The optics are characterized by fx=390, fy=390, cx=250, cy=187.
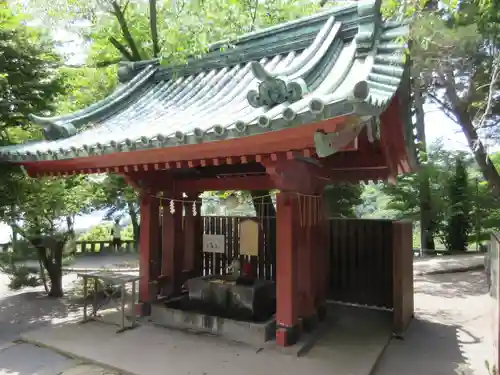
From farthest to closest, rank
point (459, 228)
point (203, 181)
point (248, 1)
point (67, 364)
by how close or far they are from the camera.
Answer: point (459, 228)
point (248, 1)
point (203, 181)
point (67, 364)

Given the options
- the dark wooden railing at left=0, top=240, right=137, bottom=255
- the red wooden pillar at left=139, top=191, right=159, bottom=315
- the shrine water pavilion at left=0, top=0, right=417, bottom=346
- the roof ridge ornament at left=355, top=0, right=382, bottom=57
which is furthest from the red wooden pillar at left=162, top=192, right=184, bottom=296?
the dark wooden railing at left=0, top=240, right=137, bottom=255

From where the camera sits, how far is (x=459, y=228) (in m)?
18.0

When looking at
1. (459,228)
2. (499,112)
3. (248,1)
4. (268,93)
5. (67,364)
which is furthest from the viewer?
(459,228)

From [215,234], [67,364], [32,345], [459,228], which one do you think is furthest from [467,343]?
[459,228]

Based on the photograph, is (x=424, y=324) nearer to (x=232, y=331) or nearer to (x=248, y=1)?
(x=232, y=331)

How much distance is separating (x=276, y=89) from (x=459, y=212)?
53.9ft

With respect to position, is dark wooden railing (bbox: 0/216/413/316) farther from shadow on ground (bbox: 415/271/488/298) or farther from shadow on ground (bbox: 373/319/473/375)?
shadow on ground (bbox: 415/271/488/298)

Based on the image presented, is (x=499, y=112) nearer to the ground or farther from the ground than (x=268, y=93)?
farther from the ground

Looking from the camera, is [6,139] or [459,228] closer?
[6,139]

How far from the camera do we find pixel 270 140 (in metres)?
4.23

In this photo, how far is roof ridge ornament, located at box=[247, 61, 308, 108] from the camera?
416 centimetres

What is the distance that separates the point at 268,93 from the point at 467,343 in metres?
5.32

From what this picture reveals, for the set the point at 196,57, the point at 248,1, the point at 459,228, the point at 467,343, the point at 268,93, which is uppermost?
the point at 248,1

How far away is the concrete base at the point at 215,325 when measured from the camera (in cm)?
576
